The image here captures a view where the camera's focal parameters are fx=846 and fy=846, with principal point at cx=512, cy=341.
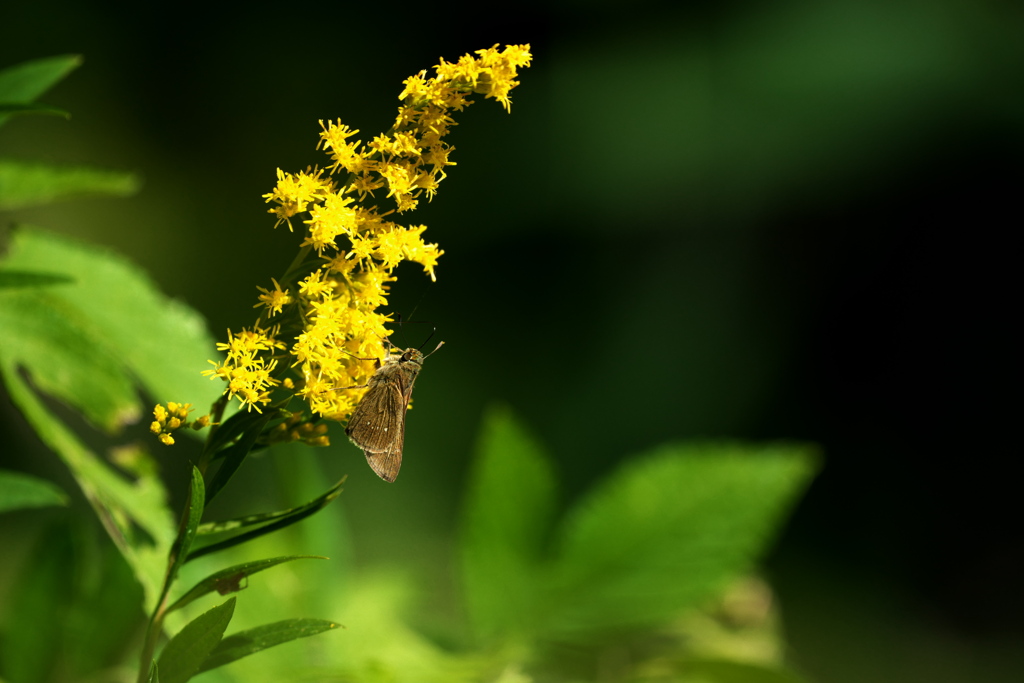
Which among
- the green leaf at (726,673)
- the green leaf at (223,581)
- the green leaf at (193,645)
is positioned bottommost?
the green leaf at (193,645)

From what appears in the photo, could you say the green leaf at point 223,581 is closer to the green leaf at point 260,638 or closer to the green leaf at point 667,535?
the green leaf at point 260,638

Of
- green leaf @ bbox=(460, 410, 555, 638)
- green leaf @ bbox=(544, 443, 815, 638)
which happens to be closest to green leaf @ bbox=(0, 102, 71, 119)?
green leaf @ bbox=(460, 410, 555, 638)

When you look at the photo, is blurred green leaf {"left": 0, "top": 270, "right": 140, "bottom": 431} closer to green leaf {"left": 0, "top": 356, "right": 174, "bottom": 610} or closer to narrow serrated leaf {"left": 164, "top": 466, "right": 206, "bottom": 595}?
green leaf {"left": 0, "top": 356, "right": 174, "bottom": 610}

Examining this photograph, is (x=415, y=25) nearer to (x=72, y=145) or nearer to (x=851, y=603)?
(x=72, y=145)

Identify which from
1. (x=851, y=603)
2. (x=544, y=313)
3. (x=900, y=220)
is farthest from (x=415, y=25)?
(x=851, y=603)

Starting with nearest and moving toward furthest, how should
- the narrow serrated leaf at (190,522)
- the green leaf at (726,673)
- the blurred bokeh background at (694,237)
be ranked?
the narrow serrated leaf at (190,522) → the green leaf at (726,673) → the blurred bokeh background at (694,237)

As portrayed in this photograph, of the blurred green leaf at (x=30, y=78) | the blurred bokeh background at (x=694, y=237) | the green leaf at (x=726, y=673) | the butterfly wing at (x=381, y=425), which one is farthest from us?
the blurred bokeh background at (x=694, y=237)

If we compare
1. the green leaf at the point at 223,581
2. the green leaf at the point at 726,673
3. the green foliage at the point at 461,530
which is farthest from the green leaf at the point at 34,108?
the green leaf at the point at 726,673
